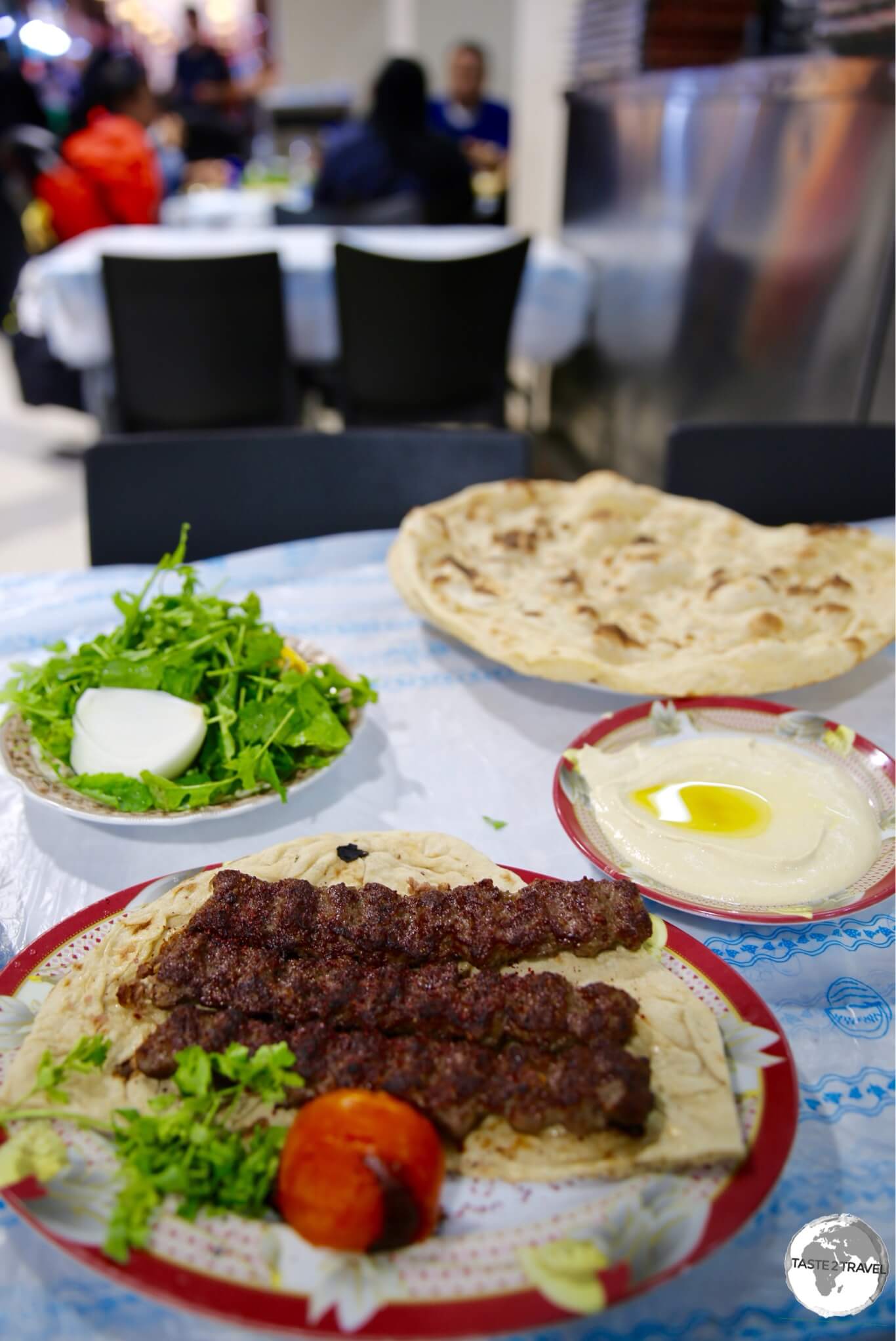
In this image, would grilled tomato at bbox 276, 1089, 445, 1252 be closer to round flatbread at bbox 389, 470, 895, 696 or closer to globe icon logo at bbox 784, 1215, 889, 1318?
globe icon logo at bbox 784, 1215, 889, 1318

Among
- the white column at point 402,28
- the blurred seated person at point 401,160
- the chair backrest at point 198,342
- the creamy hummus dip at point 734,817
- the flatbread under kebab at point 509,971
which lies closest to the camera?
the flatbread under kebab at point 509,971

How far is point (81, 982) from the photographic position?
0.78 metres

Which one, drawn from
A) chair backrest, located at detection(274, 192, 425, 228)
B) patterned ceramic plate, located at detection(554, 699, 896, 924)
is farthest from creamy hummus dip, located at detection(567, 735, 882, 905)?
chair backrest, located at detection(274, 192, 425, 228)

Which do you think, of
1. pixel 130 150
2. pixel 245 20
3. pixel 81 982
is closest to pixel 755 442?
pixel 81 982

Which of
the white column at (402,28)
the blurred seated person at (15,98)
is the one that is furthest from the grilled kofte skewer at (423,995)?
the white column at (402,28)

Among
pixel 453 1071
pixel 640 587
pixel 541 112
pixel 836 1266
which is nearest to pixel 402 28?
pixel 541 112

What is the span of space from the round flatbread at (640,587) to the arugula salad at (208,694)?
27 cm

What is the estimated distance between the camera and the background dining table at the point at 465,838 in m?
0.65

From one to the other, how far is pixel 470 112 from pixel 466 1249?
8.88 metres

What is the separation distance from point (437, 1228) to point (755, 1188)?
0.71 ft

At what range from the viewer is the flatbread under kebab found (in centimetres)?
67

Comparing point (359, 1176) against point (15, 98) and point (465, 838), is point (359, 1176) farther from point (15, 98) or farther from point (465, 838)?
point (15, 98)

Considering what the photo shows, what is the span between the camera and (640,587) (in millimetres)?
1504

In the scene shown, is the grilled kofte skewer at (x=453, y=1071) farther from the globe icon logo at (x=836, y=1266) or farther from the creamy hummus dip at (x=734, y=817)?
the creamy hummus dip at (x=734, y=817)
